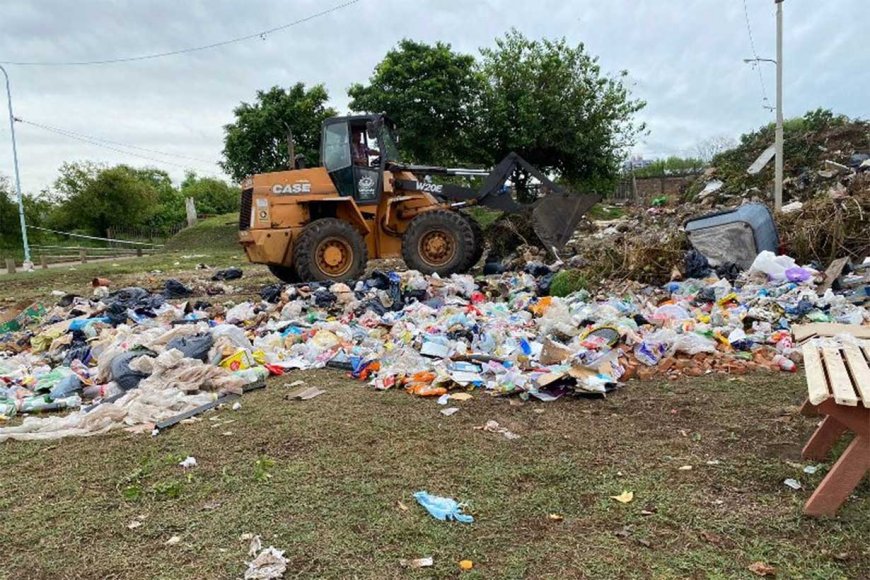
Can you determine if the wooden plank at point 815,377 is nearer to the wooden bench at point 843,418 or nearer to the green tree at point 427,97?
the wooden bench at point 843,418

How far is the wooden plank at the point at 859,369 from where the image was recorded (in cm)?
236

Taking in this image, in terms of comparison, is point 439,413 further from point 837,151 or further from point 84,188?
point 84,188

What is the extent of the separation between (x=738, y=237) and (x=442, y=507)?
6356mm

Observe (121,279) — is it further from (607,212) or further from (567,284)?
(607,212)

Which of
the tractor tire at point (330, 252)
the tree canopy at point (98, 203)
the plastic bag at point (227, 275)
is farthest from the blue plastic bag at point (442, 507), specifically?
the tree canopy at point (98, 203)

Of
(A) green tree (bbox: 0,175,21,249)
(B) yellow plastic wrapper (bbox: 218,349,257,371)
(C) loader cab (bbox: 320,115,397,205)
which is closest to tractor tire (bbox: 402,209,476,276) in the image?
(C) loader cab (bbox: 320,115,397,205)

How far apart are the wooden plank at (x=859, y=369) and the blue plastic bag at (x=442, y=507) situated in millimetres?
1535

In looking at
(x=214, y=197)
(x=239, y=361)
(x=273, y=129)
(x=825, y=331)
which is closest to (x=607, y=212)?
(x=273, y=129)

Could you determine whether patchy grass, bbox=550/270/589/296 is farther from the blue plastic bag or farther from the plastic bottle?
the blue plastic bag

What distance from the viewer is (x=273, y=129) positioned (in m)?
22.2

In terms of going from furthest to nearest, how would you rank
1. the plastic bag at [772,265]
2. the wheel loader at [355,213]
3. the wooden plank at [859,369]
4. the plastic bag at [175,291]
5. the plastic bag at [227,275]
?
the plastic bag at [227,275], the wheel loader at [355,213], the plastic bag at [175,291], the plastic bag at [772,265], the wooden plank at [859,369]

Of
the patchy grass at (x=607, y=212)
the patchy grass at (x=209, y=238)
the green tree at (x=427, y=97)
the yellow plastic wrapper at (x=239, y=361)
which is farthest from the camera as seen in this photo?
the patchy grass at (x=209, y=238)

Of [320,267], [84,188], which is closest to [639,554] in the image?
[320,267]

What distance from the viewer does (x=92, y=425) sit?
3.89m
